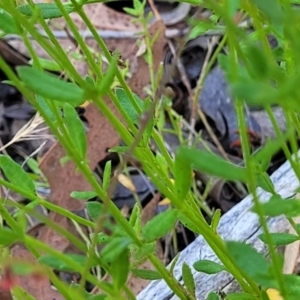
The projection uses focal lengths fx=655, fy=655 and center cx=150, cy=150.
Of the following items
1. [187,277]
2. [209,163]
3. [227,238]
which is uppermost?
[209,163]

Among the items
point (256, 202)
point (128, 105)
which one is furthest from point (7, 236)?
point (128, 105)

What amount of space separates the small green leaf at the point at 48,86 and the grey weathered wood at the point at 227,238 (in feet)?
1.92

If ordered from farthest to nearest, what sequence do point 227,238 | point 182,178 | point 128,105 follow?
point 227,238, point 128,105, point 182,178

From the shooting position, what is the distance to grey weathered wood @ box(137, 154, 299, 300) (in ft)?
3.25

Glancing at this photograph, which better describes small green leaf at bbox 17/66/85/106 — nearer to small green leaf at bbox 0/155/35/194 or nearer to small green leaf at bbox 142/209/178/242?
small green leaf at bbox 142/209/178/242

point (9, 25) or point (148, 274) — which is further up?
point (9, 25)

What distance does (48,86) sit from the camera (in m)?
0.45

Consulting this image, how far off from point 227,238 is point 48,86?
69 centimetres

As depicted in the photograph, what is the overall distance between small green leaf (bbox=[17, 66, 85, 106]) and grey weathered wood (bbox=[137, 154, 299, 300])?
0.59 m

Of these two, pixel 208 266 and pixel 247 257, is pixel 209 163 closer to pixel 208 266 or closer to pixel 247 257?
pixel 247 257

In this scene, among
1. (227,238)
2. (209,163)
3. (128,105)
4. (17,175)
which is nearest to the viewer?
(209,163)

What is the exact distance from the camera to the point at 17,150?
5.15 ft

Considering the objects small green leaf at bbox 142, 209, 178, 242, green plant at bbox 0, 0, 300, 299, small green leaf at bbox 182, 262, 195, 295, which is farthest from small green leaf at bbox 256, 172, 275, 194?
small green leaf at bbox 142, 209, 178, 242

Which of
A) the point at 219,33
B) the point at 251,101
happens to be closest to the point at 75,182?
the point at 219,33
